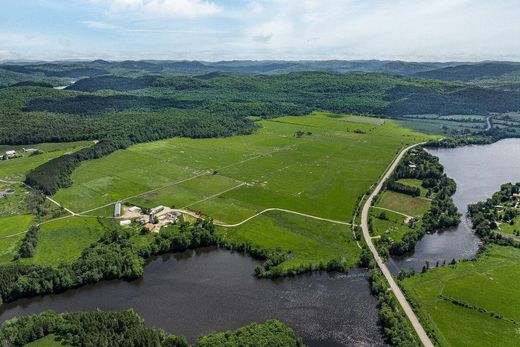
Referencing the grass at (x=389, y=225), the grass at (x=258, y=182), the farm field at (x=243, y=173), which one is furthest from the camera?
the farm field at (x=243, y=173)

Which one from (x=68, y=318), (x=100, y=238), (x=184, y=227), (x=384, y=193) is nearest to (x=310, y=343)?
(x=68, y=318)

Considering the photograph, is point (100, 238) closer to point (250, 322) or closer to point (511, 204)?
point (250, 322)

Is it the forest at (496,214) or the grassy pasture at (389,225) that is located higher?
the forest at (496,214)

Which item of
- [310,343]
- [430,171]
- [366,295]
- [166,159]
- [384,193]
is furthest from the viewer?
[166,159]

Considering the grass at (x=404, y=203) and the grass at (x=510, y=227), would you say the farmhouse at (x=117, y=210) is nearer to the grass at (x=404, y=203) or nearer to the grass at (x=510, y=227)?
the grass at (x=404, y=203)

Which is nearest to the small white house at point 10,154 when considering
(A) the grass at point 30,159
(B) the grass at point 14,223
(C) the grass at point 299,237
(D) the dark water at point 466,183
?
(A) the grass at point 30,159

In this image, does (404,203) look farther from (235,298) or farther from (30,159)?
(30,159)

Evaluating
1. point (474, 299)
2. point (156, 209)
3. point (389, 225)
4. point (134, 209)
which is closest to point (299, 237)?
point (389, 225)
